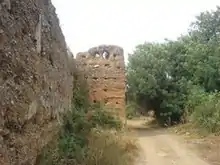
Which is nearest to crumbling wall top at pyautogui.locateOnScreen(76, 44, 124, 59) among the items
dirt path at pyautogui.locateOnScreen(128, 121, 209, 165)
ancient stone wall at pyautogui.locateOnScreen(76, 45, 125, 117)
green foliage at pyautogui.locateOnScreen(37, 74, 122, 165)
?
ancient stone wall at pyautogui.locateOnScreen(76, 45, 125, 117)

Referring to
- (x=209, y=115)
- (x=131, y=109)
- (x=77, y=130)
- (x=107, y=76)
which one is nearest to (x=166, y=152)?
(x=77, y=130)

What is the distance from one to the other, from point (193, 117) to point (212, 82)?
276 centimetres

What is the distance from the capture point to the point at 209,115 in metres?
13.2

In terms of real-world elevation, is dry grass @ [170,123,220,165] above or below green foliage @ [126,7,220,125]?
below

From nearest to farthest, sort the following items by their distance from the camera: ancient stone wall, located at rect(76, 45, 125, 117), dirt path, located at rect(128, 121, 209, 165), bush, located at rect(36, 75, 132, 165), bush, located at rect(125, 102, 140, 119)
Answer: bush, located at rect(36, 75, 132, 165) < dirt path, located at rect(128, 121, 209, 165) < ancient stone wall, located at rect(76, 45, 125, 117) < bush, located at rect(125, 102, 140, 119)

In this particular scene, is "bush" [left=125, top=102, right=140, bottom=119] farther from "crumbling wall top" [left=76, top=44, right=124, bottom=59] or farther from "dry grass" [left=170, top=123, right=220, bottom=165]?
"crumbling wall top" [left=76, top=44, right=124, bottom=59]

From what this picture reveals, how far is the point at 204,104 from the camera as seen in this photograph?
1377 cm

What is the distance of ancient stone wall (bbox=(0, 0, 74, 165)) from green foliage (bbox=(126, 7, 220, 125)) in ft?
34.2

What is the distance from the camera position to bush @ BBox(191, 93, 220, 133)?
40.7ft

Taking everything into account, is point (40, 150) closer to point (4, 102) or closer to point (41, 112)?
point (41, 112)

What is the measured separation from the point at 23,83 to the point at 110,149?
381cm

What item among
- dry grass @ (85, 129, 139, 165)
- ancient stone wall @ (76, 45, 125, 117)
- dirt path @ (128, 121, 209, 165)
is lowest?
dirt path @ (128, 121, 209, 165)

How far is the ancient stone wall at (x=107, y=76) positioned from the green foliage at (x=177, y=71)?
13.7 feet

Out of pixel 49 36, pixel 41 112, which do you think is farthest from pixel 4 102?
pixel 49 36
